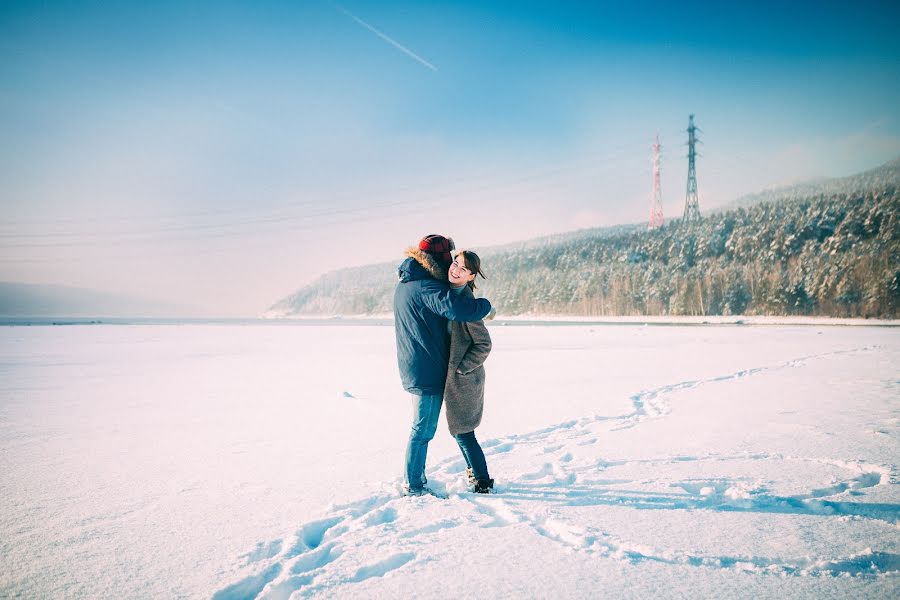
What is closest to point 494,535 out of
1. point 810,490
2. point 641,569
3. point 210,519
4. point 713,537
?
point 641,569

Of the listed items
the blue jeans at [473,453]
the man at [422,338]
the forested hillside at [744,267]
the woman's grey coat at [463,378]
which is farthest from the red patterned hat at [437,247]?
the forested hillside at [744,267]

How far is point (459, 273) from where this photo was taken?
3.06 metres

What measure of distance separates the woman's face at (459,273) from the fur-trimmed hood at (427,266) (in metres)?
0.07

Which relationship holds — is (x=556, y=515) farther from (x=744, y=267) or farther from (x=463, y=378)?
(x=744, y=267)

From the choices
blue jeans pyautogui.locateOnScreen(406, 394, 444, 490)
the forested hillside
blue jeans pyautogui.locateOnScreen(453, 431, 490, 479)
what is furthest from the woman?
the forested hillside

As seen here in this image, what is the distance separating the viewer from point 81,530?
9.33 ft

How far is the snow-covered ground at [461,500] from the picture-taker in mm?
2240

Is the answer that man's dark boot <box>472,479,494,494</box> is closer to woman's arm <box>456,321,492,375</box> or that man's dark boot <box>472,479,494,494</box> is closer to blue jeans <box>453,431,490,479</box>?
blue jeans <box>453,431,490,479</box>

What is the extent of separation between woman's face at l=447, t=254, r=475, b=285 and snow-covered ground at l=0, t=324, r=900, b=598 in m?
1.60

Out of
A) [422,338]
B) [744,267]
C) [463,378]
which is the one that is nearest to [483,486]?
[463,378]

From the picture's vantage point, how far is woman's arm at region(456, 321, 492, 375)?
3186 mm

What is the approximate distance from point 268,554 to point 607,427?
4.16 meters

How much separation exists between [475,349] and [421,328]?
43 centimetres

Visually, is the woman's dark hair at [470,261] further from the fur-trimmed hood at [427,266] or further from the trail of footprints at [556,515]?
the trail of footprints at [556,515]
